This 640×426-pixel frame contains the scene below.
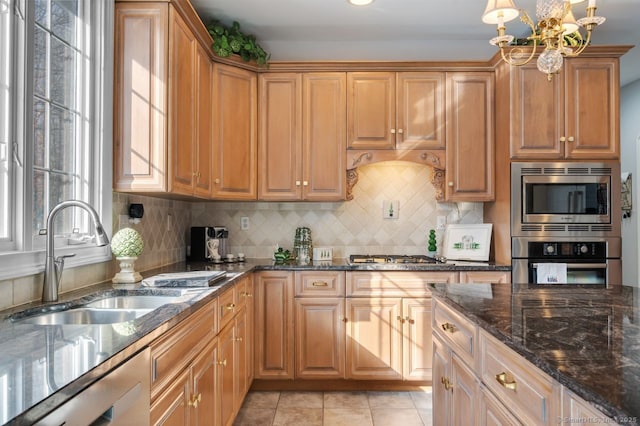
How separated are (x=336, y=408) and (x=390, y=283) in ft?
2.98

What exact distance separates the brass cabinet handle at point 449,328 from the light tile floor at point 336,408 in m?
1.20

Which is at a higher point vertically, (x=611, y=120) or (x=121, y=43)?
(x=121, y=43)

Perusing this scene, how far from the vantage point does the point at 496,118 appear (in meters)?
3.36

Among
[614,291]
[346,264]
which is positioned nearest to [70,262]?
[346,264]

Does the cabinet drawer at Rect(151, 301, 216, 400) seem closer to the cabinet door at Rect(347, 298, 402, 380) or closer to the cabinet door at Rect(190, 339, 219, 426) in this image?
the cabinet door at Rect(190, 339, 219, 426)

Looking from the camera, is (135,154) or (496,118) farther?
(496,118)

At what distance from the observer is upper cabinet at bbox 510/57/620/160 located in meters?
3.15

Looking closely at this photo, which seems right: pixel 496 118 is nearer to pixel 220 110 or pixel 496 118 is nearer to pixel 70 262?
pixel 220 110

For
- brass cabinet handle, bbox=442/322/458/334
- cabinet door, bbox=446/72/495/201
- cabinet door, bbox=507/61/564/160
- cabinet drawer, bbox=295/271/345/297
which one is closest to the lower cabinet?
cabinet drawer, bbox=295/271/345/297

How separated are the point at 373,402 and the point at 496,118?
88.7 inches

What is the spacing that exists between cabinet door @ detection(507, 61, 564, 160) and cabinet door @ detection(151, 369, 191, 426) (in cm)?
262

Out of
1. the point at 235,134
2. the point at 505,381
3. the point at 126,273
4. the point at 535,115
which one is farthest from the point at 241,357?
the point at 535,115

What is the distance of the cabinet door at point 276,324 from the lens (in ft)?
10.4

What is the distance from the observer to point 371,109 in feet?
11.2
